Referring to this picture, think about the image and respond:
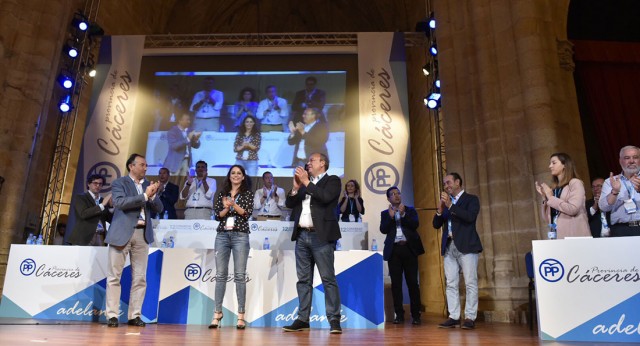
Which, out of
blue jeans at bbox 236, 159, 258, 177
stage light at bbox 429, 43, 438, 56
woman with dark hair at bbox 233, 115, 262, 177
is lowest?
blue jeans at bbox 236, 159, 258, 177

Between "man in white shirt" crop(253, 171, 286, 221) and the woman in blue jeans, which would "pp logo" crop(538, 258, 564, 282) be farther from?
"man in white shirt" crop(253, 171, 286, 221)

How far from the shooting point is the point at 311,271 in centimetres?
395

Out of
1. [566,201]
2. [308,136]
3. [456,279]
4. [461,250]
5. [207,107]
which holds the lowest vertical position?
[456,279]

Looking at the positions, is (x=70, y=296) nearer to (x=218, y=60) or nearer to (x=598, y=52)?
(x=218, y=60)

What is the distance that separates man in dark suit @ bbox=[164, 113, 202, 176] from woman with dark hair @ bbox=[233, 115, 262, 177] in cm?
81

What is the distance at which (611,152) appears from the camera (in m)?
7.06

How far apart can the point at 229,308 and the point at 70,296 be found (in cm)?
170

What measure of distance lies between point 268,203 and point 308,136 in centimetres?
280

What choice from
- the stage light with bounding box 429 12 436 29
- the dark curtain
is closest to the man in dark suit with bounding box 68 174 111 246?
the stage light with bounding box 429 12 436 29

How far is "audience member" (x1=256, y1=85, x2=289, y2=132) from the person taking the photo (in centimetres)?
955

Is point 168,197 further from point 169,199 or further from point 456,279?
point 456,279

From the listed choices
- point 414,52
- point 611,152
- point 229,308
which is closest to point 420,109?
point 414,52

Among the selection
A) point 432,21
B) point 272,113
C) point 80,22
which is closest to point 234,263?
point 272,113

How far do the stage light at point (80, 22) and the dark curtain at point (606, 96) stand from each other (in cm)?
871
